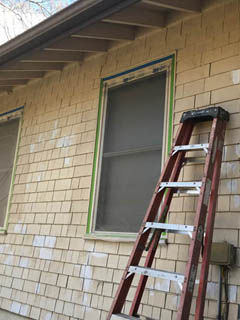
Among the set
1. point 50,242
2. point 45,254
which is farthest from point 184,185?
point 45,254

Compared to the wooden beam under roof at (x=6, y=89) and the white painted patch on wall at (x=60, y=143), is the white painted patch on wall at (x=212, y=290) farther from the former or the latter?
the wooden beam under roof at (x=6, y=89)

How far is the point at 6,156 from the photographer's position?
21.9 ft

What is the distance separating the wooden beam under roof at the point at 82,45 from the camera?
5090mm

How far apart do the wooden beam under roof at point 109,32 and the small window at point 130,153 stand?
0.58 m

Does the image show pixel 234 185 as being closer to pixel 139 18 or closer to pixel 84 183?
pixel 84 183

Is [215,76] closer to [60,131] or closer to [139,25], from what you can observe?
[139,25]

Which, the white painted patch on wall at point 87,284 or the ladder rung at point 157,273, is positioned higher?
the ladder rung at point 157,273

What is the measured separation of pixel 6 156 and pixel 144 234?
12.8 ft

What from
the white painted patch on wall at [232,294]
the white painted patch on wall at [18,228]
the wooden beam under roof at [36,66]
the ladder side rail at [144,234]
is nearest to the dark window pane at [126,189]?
the ladder side rail at [144,234]

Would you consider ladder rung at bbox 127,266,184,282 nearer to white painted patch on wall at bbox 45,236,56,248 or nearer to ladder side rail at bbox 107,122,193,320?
ladder side rail at bbox 107,122,193,320

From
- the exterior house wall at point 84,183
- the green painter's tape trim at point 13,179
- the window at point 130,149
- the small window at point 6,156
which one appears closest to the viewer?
the exterior house wall at point 84,183

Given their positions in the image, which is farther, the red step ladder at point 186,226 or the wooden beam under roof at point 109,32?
the wooden beam under roof at point 109,32

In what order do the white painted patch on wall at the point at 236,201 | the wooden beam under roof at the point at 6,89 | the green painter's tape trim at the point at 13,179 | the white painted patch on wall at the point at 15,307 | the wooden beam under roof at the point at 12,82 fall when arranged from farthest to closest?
the wooden beam under roof at the point at 6,89, the wooden beam under roof at the point at 12,82, the green painter's tape trim at the point at 13,179, the white painted patch on wall at the point at 15,307, the white painted patch on wall at the point at 236,201

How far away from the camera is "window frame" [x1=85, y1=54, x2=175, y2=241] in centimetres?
425
